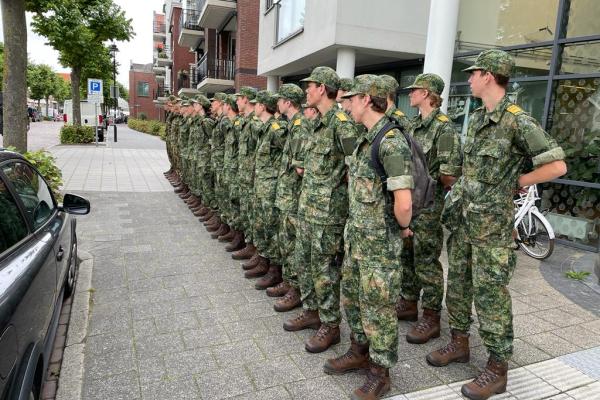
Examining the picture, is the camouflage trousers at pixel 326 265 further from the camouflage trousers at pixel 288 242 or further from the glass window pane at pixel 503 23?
the glass window pane at pixel 503 23

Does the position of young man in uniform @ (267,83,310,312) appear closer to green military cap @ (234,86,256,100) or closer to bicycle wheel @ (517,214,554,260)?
green military cap @ (234,86,256,100)

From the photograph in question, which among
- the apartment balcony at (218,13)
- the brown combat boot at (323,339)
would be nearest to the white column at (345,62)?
the brown combat boot at (323,339)

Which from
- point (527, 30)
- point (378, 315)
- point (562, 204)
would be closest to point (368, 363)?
point (378, 315)

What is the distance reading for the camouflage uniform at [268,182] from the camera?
4.48m

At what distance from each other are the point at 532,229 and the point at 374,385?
4.12 m

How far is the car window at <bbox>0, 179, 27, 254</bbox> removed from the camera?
85.8 inches

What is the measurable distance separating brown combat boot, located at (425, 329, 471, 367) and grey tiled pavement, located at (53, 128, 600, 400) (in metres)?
0.05

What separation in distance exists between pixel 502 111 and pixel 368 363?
1.91 metres

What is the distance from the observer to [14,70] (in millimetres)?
7336

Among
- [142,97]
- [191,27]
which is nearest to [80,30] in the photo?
[191,27]

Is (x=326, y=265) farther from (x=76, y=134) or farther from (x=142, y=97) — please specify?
(x=142, y=97)

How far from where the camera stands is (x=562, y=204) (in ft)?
22.3

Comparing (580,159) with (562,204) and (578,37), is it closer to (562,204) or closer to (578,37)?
(562,204)

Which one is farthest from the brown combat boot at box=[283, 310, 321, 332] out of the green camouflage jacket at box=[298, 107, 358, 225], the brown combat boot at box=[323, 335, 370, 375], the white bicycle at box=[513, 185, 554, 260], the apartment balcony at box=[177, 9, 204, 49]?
the apartment balcony at box=[177, 9, 204, 49]
